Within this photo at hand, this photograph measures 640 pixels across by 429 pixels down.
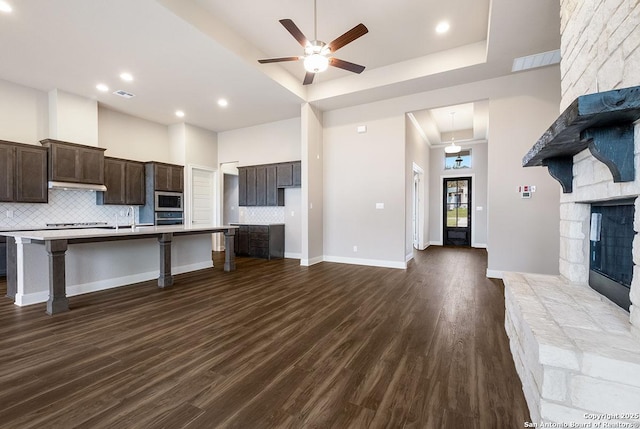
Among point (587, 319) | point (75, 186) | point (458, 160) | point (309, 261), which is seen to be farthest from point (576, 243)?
point (75, 186)

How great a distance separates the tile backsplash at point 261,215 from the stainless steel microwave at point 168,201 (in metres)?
1.57

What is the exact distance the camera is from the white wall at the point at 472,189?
335 inches

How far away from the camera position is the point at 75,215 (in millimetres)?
5602

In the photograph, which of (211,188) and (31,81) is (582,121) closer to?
(31,81)

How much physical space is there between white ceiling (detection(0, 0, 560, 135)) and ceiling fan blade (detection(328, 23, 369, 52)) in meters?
0.73

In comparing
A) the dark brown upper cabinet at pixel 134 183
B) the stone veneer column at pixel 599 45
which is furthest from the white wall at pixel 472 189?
the dark brown upper cabinet at pixel 134 183

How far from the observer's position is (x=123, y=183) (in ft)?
20.1

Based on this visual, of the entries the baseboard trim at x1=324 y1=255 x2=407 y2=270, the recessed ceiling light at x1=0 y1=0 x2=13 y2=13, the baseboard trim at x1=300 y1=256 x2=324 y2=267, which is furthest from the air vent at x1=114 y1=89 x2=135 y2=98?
the baseboard trim at x1=324 y1=255 x2=407 y2=270

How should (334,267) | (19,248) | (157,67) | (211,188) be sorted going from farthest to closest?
1. (211,188)
2. (334,267)
3. (157,67)
4. (19,248)

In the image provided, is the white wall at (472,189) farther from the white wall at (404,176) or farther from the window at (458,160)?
the white wall at (404,176)

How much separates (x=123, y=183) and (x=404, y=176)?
6033 mm

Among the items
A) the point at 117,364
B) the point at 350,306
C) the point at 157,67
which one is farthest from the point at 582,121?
the point at 157,67

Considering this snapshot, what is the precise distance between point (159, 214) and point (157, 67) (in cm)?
342

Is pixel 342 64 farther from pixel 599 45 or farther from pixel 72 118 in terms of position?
pixel 72 118
